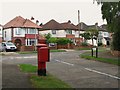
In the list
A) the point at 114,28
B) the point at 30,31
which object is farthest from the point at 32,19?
the point at 114,28

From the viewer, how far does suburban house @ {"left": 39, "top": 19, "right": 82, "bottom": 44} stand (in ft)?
273

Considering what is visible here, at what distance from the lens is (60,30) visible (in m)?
83.5

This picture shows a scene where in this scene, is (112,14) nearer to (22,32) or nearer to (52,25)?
(22,32)

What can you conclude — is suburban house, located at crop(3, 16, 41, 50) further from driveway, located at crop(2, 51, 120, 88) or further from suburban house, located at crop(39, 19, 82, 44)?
driveway, located at crop(2, 51, 120, 88)

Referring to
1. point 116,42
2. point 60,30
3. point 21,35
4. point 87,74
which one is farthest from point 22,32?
point 87,74

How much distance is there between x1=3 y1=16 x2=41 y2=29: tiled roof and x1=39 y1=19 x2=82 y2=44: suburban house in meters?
10.9

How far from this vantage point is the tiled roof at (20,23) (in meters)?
70.1

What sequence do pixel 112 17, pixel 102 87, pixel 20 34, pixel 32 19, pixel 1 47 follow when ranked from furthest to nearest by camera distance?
pixel 32 19 → pixel 20 34 → pixel 1 47 → pixel 112 17 → pixel 102 87

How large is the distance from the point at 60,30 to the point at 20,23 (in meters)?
15.2

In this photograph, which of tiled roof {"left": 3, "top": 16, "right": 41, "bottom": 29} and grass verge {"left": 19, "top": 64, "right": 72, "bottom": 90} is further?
tiled roof {"left": 3, "top": 16, "right": 41, "bottom": 29}

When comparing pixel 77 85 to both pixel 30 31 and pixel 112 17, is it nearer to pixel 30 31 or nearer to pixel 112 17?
pixel 112 17

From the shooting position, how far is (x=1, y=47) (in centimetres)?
5306

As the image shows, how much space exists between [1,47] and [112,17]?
110ft

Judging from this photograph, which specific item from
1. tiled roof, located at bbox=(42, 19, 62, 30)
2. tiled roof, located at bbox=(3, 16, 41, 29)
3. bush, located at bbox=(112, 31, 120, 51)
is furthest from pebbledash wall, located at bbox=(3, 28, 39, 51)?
bush, located at bbox=(112, 31, 120, 51)
